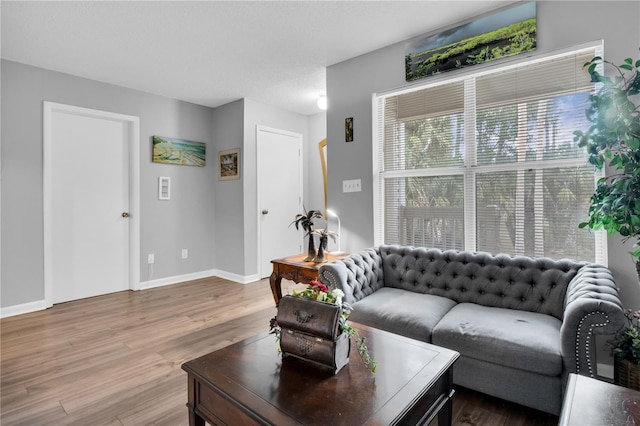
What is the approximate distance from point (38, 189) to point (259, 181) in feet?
8.10

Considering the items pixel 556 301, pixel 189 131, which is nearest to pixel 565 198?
pixel 556 301

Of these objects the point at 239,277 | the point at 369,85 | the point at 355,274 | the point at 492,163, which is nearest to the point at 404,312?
the point at 355,274

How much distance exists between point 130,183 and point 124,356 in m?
2.44

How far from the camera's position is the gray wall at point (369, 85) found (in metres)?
2.08

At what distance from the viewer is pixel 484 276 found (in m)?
2.33

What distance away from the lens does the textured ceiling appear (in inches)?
97.0

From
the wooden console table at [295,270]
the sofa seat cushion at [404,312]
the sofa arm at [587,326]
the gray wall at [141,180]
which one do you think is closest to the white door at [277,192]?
the gray wall at [141,180]

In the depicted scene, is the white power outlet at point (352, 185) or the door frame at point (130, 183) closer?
the white power outlet at point (352, 185)

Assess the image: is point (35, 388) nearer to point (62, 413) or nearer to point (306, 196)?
point (62, 413)

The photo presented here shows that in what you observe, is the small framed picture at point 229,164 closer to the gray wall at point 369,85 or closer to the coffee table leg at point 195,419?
the gray wall at point 369,85

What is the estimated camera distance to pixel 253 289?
4262 millimetres

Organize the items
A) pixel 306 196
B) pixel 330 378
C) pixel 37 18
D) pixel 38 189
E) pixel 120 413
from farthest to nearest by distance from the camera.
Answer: pixel 306 196 < pixel 38 189 < pixel 37 18 < pixel 120 413 < pixel 330 378

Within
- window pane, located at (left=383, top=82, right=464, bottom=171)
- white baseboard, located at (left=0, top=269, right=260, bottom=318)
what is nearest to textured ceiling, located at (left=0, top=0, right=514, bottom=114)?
window pane, located at (left=383, top=82, right=464, bottom=171)

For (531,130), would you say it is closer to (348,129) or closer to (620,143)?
(620,143)
